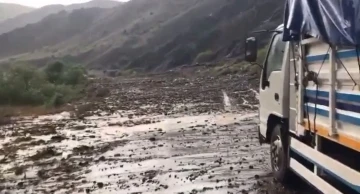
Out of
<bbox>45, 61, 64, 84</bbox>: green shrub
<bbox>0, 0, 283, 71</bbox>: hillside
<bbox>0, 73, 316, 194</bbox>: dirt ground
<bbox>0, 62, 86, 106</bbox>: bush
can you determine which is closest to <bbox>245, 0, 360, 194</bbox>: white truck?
<bbox>0, 73, 316, 194</bbox>: dirt ground

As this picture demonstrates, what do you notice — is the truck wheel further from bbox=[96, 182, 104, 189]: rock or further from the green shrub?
the green shrub

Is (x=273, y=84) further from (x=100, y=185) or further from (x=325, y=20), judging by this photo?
(x=100, y=185)

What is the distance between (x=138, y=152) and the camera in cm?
1220

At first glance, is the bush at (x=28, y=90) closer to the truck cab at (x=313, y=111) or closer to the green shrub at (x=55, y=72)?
the green shrub at (x=55, y=72)

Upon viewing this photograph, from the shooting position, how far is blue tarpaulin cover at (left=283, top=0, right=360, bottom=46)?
436cm

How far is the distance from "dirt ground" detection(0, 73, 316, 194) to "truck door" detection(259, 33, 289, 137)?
1.06 meters

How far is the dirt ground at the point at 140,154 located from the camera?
28.4 feet

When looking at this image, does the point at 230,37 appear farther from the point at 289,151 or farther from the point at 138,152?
the point at 289,151

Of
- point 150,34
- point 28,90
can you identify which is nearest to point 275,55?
point 28,90

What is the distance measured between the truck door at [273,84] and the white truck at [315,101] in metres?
0.01

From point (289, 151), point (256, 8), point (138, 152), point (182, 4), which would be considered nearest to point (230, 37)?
point (256, 8)

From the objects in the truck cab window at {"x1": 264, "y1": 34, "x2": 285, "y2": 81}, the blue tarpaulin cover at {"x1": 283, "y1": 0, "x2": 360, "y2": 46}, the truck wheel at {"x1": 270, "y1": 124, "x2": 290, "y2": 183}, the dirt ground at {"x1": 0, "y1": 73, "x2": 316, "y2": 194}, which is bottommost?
the dirt ground at {"x1": 0, "y1": 73, "x2": 316, "y2": 194}

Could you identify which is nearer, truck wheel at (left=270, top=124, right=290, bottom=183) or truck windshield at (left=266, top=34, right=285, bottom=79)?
truck wheel at (left=270, top=124, right=290, bottom=183)

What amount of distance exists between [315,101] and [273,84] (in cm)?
219
